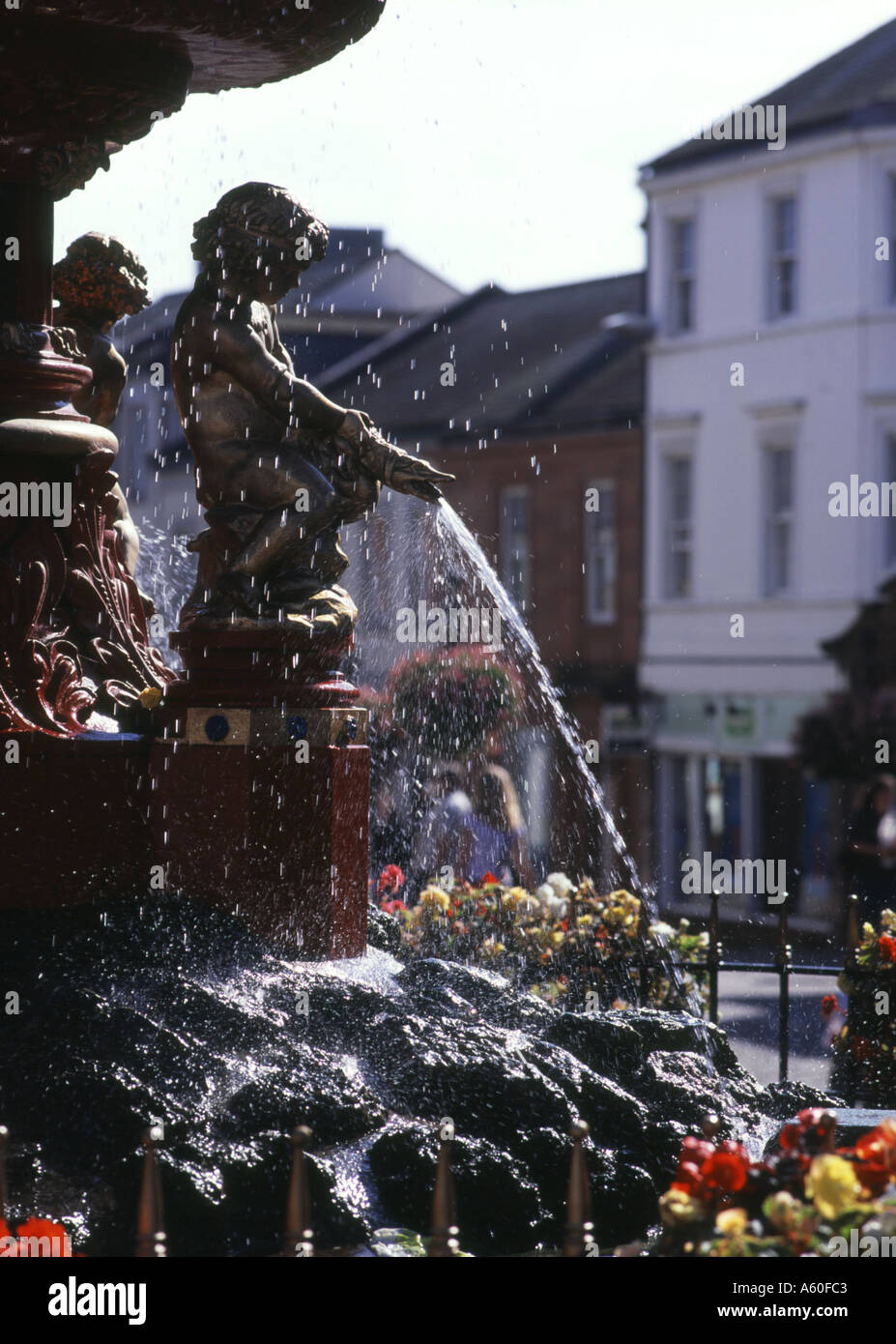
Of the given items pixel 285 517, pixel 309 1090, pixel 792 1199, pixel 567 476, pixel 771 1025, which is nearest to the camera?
pixel 792 1199

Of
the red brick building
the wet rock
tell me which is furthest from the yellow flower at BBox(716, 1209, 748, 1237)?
the red brick building

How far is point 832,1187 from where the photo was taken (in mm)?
4164

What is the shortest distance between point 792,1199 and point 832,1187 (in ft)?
0.32

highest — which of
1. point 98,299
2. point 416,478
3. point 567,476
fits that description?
point 567,476

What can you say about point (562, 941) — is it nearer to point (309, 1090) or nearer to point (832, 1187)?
point (309, 1090)

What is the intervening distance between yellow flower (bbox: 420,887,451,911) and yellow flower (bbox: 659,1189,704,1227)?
496 centimetres

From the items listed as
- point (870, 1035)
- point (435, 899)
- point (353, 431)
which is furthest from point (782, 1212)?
point (435, 899)

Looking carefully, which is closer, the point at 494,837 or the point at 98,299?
the point at 98,299

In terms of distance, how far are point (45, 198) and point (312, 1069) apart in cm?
342

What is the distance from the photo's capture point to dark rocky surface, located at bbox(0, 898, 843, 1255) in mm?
5457

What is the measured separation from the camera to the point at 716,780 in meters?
32.0

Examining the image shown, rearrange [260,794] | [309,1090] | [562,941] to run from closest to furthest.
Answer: [309,1090]
[260,794]
[562,941]
